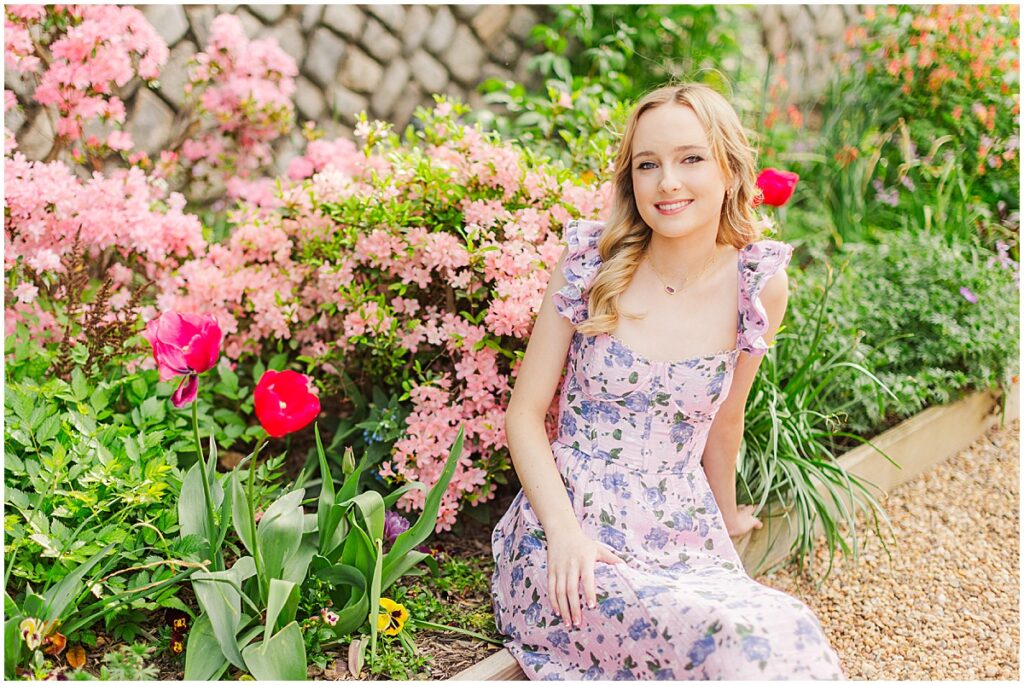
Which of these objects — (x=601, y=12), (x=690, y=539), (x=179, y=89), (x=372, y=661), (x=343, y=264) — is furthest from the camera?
(x=601, y=12)

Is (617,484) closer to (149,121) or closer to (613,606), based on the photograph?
(613,606)

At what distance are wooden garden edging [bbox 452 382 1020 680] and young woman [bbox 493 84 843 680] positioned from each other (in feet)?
2.16

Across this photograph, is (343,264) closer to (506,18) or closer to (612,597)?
(612,597)

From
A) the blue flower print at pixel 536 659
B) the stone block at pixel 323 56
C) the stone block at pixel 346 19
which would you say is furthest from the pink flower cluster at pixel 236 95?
the blue flower print at pixel 536 659

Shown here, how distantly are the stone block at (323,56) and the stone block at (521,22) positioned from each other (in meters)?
0.95

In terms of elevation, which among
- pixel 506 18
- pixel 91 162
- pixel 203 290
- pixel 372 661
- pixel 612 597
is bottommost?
pixel 372 661

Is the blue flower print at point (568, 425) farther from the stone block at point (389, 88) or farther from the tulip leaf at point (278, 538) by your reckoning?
the stone block at point (389, 88)

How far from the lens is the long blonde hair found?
7.19ft

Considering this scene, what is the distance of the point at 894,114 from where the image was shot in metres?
4.82

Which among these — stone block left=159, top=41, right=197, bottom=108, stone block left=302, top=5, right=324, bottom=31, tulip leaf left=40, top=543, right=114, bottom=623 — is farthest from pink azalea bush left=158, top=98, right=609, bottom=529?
stone block left=302, top=5, right=324, bottom=31

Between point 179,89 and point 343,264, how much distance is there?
1.54 metres

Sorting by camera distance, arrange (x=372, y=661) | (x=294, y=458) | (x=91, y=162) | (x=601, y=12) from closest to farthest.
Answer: (x=372, y=661), (x=294, y=458), (x=91, y=162), (x=601, y=12)

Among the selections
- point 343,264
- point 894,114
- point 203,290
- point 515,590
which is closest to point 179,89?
point 203,290

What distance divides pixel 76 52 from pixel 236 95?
662 mm
